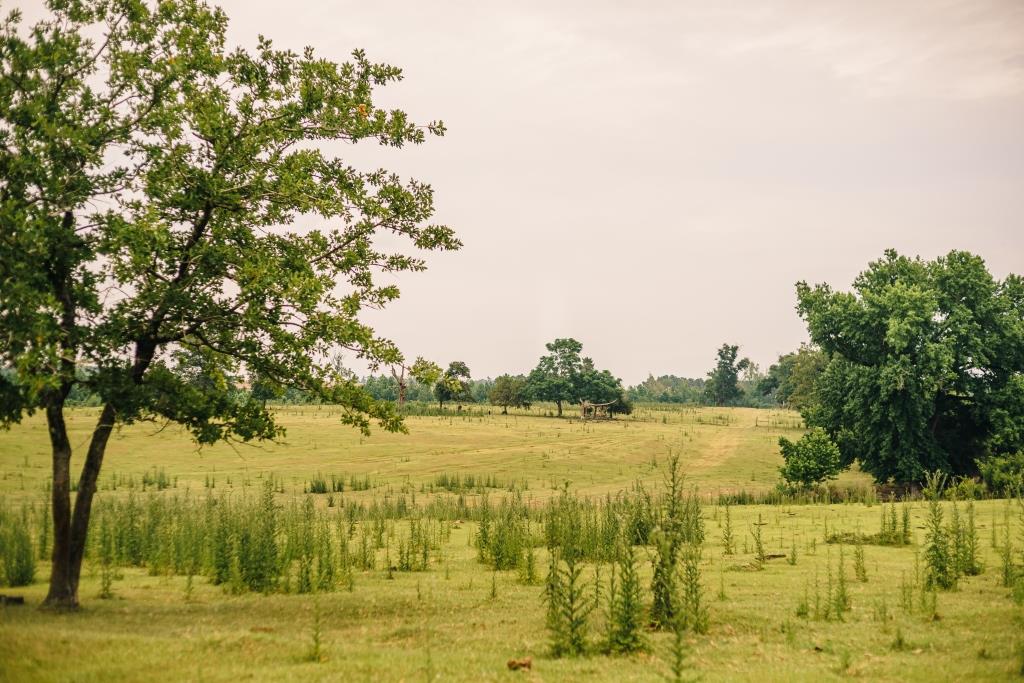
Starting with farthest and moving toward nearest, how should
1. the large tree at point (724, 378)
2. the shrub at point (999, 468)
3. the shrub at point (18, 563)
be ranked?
the large tree at point (724, 378)
the shrub at point (999, 468)
the shrub at point (18, 563)

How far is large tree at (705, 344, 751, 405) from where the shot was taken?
17088 centimetres

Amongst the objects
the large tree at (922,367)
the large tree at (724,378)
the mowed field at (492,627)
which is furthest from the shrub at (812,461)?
the large tree at (724,378)

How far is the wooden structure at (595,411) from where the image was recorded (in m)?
87.3

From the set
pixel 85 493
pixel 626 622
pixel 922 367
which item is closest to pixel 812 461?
pixel 922 367

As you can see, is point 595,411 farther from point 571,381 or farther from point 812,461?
point 812,461

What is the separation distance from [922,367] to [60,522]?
3499 cm

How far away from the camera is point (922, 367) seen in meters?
34.6

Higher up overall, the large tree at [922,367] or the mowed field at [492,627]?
the large tree at [922,367]

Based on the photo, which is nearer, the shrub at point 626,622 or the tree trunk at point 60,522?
the shrub at point 626,622

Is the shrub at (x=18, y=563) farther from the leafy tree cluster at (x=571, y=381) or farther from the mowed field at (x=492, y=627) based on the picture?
the leafy tree cluster at (x=571, y=381)

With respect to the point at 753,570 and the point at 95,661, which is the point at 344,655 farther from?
the point at 753,570

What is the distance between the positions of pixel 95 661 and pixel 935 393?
3729 centimetres

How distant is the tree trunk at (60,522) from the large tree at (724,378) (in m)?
169

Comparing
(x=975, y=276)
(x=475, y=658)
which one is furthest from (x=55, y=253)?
(x=975, y=276)
